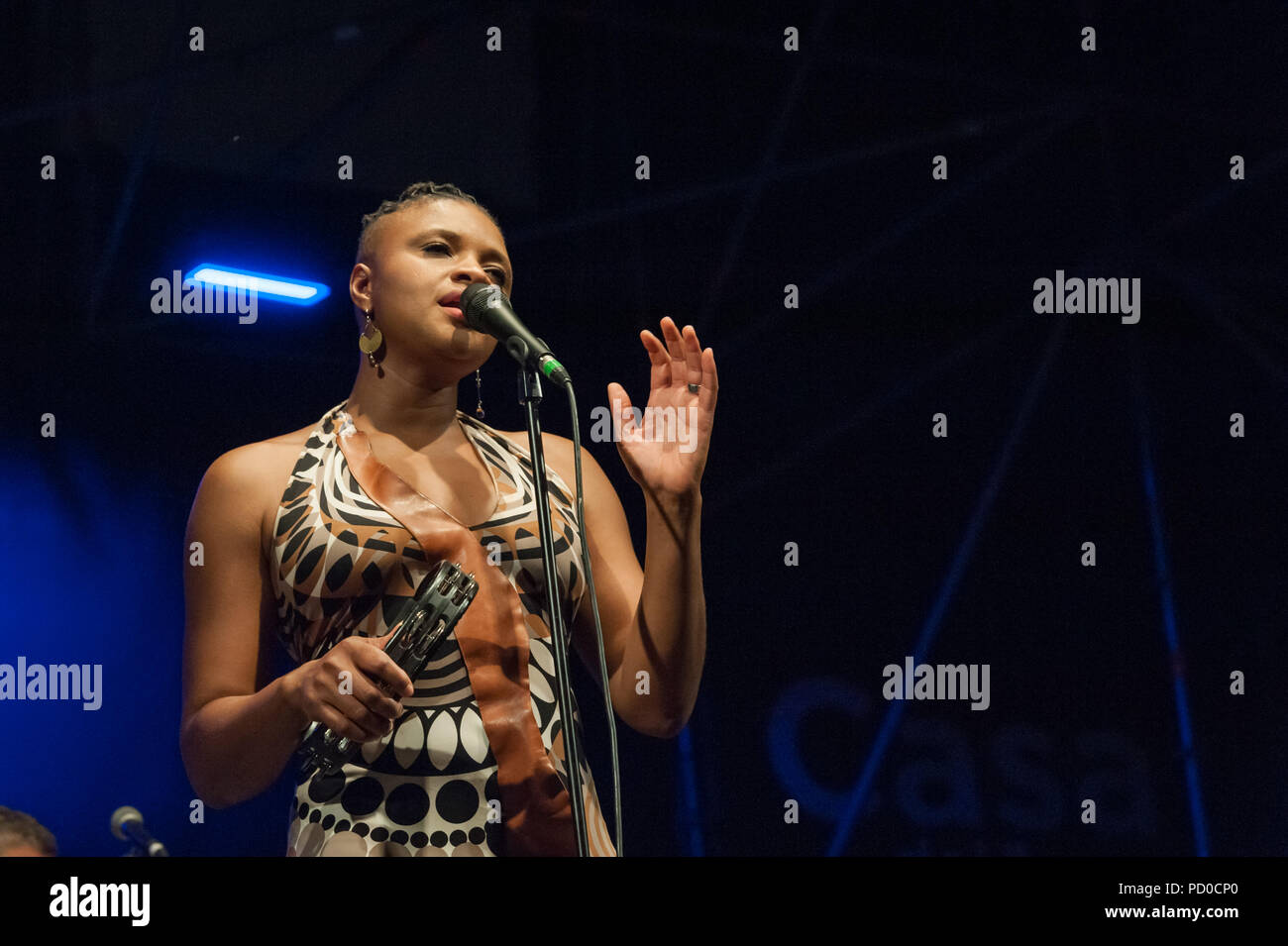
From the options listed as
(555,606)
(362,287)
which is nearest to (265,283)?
(362,287)

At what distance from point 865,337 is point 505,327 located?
1616 millimetres

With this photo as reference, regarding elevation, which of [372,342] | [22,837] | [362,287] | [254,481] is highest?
[362,287]

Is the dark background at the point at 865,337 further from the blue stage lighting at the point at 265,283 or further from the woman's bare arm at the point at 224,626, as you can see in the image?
the woman's bare arm at the point at 224,626

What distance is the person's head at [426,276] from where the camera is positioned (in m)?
2.09

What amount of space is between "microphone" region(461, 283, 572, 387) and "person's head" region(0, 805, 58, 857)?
3.49ft

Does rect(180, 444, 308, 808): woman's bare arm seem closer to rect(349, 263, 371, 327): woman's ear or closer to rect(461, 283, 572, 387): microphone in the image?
rect(349, 263, 371, 327): woman's ear

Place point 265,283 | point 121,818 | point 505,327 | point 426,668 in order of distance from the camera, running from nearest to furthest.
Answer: point 121,818
point 505,327
point 426,668
point 265,283

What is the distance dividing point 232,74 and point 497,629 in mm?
1703

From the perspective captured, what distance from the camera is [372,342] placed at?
2158 mm

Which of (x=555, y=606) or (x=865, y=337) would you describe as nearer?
(x=555, y=606)

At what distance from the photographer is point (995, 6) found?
3283 millimetres

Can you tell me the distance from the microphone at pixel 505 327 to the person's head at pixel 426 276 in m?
0.11

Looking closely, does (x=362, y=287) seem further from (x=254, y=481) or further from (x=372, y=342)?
(x=254, y=481)

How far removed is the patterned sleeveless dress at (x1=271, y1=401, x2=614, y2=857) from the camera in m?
1.89
